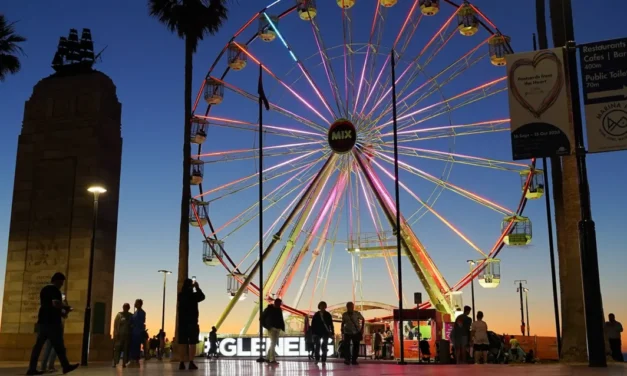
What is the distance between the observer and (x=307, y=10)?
31.4 meters

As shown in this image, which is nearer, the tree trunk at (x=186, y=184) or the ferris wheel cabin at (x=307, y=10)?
the tree trunk at (x=186, y=184)

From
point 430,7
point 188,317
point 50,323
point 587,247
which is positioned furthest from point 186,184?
point 587,247

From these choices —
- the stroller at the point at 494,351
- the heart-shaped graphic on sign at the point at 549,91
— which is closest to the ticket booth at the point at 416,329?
the stroller at the point at 494,351

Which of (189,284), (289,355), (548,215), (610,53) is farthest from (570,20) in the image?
(289,355)

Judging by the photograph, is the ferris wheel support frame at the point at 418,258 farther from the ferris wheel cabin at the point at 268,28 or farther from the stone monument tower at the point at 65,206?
the stone monument tower at the point at 65,206

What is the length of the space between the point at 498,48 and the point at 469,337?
1279 cm

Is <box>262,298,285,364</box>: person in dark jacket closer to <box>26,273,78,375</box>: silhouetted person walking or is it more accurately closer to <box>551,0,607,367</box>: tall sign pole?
<box>26,273,78,375</box>: silhouetted person walking

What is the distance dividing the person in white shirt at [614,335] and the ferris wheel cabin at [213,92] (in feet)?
62.5

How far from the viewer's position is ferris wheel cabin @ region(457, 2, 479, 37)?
28.8 metres

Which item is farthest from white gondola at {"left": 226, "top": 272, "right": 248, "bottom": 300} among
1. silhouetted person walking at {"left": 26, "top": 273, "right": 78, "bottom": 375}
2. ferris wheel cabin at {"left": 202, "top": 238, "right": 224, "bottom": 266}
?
silhouetted person walking at {"left": 26, "top": 273, "right": 78, "bottom": 375}

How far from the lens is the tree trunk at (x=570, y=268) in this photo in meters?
16.3

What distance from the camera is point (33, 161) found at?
27.2m

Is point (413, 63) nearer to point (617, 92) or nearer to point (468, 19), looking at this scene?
point (468, 19)

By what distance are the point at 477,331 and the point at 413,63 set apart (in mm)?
13561
